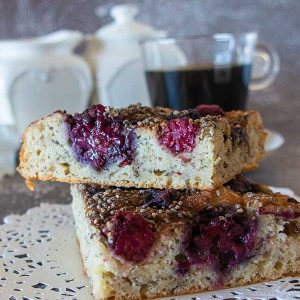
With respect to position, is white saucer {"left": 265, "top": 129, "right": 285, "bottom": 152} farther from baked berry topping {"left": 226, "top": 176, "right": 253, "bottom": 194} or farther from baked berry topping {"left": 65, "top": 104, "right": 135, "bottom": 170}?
baked berry topping {"left": 65, "top": 104, "right": 135, "bottom": 170}

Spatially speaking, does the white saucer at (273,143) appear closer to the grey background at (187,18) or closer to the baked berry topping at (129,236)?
the grey background at (187,18)

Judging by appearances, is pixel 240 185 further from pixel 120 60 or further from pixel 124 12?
pixel 124 12

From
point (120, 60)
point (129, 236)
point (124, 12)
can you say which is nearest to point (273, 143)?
point (120, 60)

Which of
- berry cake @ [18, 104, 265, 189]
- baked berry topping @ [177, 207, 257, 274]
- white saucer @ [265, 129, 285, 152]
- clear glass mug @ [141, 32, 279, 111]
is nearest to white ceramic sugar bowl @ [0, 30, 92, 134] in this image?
clear glass mug @ [141, 32, 279, 111]

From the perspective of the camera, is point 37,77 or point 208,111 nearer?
point 208,111

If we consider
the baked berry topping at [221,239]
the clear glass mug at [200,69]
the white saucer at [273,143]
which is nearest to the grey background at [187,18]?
the white saucer at [273,143]

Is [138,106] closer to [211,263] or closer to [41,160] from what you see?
[41,160]

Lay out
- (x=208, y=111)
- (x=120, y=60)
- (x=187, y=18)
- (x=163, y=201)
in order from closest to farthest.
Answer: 1. (x=163, y=201)
2. (x=208, y=111)
3. (x=120, y=60)
4. (x=187, y=18)
